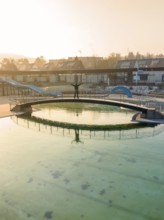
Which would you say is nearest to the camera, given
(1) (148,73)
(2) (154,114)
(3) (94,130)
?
(3) (94,130)

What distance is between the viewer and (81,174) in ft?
38.9

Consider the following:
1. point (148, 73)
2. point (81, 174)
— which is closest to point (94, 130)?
point (81, 174)

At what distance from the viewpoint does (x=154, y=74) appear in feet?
192

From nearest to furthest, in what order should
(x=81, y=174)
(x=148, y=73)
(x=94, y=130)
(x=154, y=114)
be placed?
1. (x=81, y=174)
2. (x=94, y=130)
3. (x=154, y=114)
4. (x=148, y=73)

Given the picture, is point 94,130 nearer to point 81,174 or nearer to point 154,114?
point 154,114

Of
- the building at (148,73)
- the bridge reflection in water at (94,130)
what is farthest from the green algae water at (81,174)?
the building at (148,73)

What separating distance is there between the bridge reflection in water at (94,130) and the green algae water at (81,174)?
8cm

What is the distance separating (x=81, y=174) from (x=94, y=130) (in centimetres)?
885

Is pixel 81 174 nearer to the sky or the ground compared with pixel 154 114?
nearer to the ground

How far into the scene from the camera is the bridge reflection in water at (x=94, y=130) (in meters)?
18.5

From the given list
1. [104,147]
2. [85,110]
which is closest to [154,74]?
[85,110]

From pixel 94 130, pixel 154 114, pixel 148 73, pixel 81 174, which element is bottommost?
pixel 81 174

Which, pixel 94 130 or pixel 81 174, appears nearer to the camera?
pixel 81 174

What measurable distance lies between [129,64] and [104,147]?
59.2 meters
